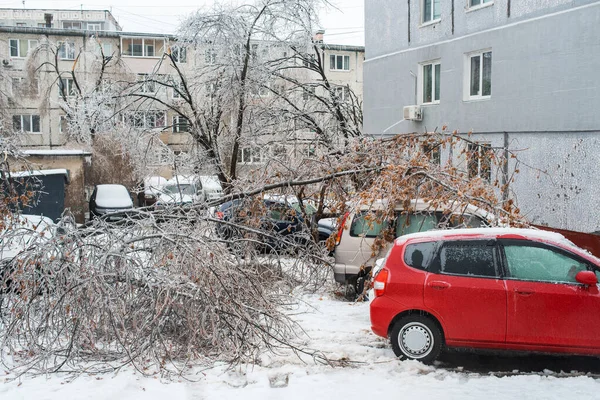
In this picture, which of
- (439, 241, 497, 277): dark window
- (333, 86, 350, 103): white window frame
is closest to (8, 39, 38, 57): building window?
(333, 86, 350, 103): white window frame

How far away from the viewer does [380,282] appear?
25.6ft

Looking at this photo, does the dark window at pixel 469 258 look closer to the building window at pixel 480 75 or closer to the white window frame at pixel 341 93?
the building window at pixel 480 75

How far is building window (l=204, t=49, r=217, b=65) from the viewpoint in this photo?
16.8m

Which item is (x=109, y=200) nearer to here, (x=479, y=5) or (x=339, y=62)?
(x=479, y=5)

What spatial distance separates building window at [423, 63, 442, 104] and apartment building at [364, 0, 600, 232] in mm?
30

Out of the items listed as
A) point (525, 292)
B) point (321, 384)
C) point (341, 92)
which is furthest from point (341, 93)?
point (321, 384)

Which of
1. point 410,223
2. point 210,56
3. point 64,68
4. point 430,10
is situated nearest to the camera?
point 410,223

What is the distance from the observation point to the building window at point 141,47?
137ft

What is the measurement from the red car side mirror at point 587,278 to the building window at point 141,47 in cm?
3843

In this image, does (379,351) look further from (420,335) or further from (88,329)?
(88,329)

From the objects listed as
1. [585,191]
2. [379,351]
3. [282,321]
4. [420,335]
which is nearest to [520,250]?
[420,335]

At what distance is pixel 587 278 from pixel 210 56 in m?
Result: 12.4

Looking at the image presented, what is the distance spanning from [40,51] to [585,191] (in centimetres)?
3672

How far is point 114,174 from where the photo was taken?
30.8m
